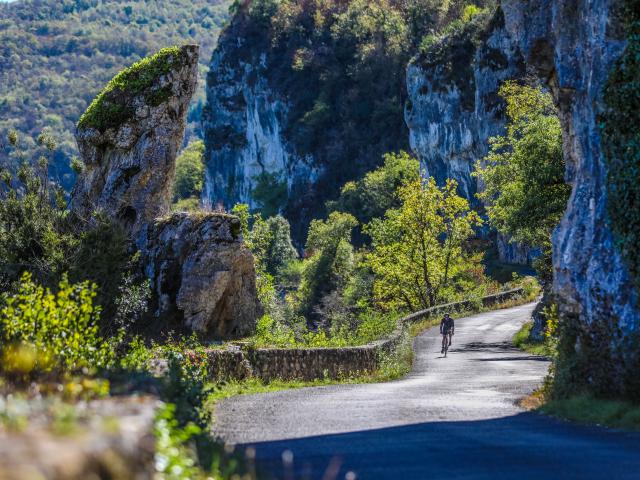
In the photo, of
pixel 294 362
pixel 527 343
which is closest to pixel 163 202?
pixel 294 362

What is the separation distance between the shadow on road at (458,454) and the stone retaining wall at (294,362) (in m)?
10.8

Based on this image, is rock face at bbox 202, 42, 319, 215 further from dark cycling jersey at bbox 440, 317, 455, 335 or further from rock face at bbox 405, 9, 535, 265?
dark cycling jersey at bbox 440, 317, 455, 335

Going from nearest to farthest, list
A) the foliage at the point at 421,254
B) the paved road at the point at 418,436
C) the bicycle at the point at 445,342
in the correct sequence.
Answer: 1. the paved road at the point at 418,436
2. the bicycle at the point at 445,342
3. the foliage at the point at 421,254

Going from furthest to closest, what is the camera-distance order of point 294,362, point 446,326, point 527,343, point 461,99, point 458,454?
point 461,99 < point 527,343 < point 446,326 < point 294,362 < point 458,454

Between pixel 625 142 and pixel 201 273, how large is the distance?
586 inches

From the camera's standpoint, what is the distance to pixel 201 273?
2786 centimetres

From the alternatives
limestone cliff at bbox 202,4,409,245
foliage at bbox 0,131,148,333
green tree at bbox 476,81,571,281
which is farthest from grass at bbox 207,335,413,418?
limestone cliff at bbox 202,4,409,245

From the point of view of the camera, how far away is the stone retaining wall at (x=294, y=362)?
78.6 feet

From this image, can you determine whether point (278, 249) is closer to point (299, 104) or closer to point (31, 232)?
point (299, 104)

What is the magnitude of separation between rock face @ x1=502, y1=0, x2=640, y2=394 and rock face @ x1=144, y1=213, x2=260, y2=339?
1133cm

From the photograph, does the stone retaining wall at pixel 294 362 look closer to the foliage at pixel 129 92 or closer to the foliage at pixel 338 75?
the foliage at pixel 129 92

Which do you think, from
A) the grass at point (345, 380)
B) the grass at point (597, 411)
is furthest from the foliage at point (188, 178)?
the grass at point (597, 411)

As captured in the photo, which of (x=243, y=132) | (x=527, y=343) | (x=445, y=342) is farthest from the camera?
(x=243, y=132)

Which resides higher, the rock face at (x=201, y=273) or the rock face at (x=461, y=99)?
the rock face at (x=461, y=99)
